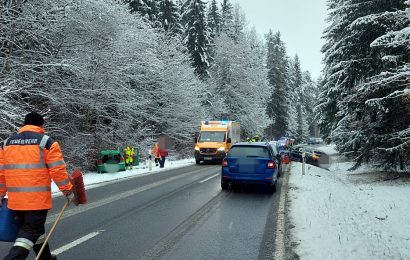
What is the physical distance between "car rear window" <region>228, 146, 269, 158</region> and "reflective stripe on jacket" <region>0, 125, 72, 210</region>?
8.93 metres

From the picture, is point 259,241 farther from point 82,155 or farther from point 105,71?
point 105,71

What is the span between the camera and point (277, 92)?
68562 mm

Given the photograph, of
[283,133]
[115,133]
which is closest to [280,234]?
[115,133]

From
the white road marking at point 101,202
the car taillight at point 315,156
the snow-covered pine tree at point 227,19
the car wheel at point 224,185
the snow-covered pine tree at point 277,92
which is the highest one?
the snow-covered pine tree at point 227,19

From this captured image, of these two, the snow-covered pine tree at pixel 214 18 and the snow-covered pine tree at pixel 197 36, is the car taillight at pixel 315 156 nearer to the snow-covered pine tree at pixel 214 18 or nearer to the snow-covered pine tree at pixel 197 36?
the snow-covered pine tree at pixel 197 36

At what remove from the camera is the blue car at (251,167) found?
41.8 feet

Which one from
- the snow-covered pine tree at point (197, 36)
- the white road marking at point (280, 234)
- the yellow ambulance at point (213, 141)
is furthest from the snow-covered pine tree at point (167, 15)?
the white road marking at point (280, 234)

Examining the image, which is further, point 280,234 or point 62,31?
point 62,31

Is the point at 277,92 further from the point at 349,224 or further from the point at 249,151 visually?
the point at 349,224

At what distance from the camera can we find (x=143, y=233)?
7453 mm

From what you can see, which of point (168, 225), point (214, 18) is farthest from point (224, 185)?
point (214, 18)

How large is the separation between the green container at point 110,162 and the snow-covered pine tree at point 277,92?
159 feet

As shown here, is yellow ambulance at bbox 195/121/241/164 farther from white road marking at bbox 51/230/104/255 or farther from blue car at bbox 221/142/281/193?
white road marking at bbox 51/230/104/255

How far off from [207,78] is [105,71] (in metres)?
26.3
